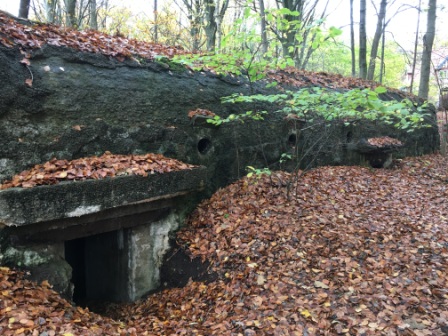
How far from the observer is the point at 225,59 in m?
4.63

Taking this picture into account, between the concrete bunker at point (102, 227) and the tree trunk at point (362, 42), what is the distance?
9.98m

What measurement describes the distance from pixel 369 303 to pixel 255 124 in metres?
4.00

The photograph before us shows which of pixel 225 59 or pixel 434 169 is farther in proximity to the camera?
pixel 434 169

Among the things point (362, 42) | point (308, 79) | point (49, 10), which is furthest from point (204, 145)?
point (49, 10)

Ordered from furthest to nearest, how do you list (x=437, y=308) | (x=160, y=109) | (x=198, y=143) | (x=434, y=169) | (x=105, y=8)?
1. (x=105, y=8)
2. (x=434, y=169)
3. (x=198, y=143)
4. (x=160, y=109)
5. (x=437, y=308)

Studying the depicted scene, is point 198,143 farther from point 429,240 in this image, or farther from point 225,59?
point 429,240

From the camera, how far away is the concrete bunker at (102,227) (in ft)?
11.7

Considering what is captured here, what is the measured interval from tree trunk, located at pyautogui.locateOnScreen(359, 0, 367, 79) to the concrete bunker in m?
9.98

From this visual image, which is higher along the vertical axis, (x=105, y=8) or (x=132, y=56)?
(x=105, y=8)

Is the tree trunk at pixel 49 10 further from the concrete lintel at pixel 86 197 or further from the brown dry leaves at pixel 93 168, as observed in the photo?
the concrete lintel at pixel 86 197

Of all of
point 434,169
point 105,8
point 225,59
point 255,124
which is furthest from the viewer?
point 105,8

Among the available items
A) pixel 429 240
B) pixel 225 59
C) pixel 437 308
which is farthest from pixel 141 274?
pixel 429 240

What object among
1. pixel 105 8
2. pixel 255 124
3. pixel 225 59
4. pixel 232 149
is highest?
pixel 105 8

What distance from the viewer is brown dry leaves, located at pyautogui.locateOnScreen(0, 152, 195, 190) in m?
3.65
